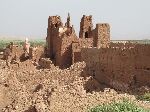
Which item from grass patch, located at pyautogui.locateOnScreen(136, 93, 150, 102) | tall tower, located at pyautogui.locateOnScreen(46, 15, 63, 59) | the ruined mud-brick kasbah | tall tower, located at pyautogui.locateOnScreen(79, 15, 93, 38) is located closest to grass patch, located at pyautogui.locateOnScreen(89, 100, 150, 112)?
grass patch, located at pyautogui.locateOnScreen(136, 93, 150, 102)

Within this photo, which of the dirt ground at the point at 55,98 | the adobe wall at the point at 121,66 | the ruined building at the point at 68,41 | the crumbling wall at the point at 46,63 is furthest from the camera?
the ruined building at the point at 68,41

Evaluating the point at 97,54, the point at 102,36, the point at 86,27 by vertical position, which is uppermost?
the point at 86,27

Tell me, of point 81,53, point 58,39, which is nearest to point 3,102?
point 81,53

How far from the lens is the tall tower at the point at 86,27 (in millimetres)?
37438

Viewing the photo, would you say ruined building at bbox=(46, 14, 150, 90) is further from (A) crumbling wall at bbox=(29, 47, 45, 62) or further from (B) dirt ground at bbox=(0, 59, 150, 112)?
(B) dirt ground at bbox=(0, 59, 150, 112)

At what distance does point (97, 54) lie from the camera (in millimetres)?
29188

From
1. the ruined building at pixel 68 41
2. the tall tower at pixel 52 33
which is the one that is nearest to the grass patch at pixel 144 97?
the ruined building at pixel 68 41

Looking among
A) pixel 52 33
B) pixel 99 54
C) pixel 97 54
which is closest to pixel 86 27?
pixel 52 33

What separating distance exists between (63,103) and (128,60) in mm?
10041

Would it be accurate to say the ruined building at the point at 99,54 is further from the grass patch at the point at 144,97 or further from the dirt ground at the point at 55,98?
the dirt ground at the point at 55,98

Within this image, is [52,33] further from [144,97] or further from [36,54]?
[144,97]

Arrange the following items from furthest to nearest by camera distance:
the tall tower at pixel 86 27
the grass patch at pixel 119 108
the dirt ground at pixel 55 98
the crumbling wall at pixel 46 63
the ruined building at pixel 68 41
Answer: the tall tower at pixel 86 27 → the ruined building at pixel 68 41 → the crumbling wall at pixel 46 63 → the dirt ground at pixel 55 98 → the grass patch at pixel 119 108

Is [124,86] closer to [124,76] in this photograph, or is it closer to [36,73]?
[124,76]

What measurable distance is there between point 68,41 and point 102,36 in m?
2.69
